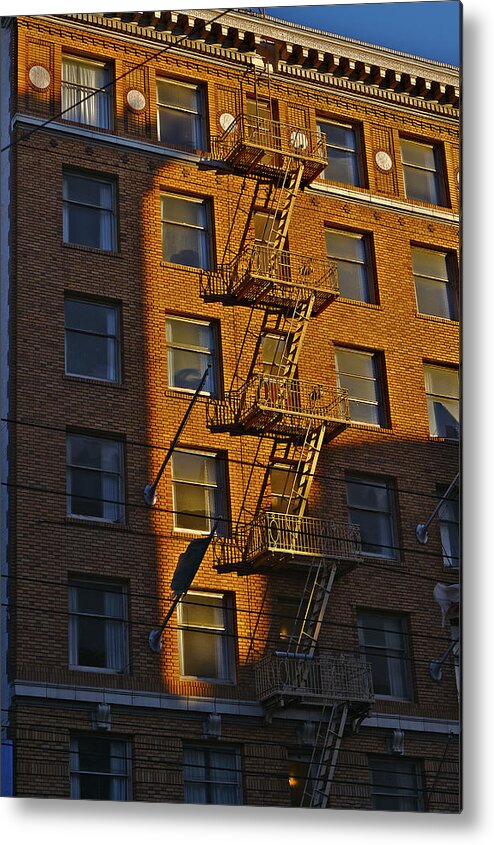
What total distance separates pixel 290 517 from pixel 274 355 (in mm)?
2499

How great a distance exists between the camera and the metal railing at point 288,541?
1920 centimetres

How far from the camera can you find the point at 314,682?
18.7 metres

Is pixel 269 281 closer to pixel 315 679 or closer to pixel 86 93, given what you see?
pixel 86 93

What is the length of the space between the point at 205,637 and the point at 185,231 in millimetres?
5802

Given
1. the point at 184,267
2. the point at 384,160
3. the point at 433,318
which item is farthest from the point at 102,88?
the point at 433,318

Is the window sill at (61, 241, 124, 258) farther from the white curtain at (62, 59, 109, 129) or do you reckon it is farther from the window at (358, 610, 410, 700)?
the window at (358, 610, 410, 700)

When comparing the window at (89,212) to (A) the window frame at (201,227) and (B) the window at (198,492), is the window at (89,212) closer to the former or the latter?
(A) the window frame at (201,227)

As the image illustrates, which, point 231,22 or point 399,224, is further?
point 399,224

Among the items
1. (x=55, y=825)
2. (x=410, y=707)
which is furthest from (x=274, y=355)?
(x=55, y=825)

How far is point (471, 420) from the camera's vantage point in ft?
53.7

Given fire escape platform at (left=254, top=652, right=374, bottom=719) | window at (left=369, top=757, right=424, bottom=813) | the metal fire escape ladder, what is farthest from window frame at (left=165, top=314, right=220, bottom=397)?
window at (left=369, top=757, right=424, bottom=813)

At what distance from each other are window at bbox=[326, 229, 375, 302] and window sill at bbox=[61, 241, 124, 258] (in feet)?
9.67

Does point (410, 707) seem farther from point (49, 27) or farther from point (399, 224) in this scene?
point (49, 27)

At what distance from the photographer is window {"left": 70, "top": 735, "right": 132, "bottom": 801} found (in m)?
16.9
